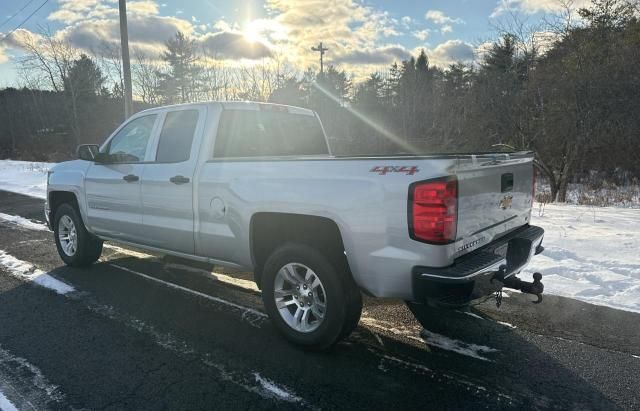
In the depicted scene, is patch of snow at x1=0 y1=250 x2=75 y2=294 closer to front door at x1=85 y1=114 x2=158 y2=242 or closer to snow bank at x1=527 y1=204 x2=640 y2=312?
front door at x1=85 y1=114 x2=158 y2=242

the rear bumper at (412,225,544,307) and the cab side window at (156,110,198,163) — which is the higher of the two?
the cab side window at (156,110,198,163)

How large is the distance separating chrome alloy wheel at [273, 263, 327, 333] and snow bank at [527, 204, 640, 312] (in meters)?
2.75

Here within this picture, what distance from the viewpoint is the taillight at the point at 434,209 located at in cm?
270

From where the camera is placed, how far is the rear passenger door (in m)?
4.22

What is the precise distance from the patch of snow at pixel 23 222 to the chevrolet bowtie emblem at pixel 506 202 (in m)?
8.07

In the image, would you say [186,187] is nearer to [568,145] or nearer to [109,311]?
[109,311]

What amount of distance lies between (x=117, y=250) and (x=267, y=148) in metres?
3.67

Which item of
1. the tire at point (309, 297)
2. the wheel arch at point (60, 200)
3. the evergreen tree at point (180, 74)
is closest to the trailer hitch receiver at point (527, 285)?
the tire at point (309, 297)

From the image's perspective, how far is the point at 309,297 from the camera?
11.5ft

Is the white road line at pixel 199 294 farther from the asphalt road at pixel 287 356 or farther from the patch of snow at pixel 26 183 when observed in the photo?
the patch of snow at pixel 26 183

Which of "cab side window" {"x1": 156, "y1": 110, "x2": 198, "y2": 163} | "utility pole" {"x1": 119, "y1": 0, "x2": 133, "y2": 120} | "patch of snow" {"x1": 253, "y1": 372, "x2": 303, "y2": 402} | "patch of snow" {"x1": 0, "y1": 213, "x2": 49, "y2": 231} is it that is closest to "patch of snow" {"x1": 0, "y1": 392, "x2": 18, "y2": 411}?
"patch of snow" {"x1": 253, "y1": 372, "x2": 303, "y2": 402}

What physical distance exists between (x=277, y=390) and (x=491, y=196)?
203 centimetres

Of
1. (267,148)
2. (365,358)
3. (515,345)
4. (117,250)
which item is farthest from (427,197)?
(117,250)

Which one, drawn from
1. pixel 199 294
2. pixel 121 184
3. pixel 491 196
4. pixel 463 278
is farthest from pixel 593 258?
pixel 121 184
